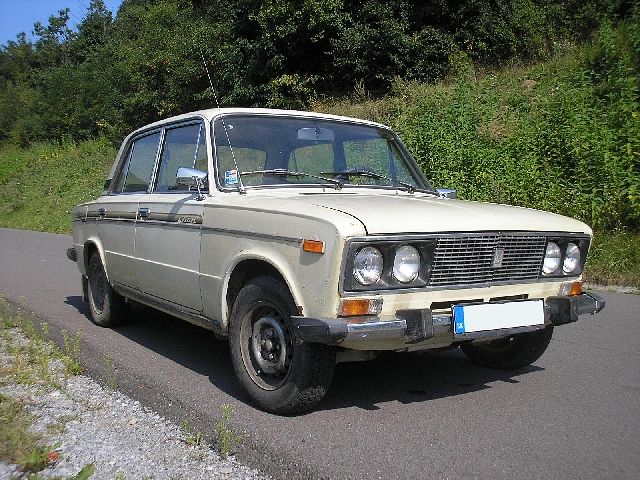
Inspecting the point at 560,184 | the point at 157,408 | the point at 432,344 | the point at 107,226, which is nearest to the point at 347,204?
the point at 432,344

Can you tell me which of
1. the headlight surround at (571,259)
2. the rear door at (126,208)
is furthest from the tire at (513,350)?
the rear door at (126,208)

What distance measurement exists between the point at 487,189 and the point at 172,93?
18.6 metres

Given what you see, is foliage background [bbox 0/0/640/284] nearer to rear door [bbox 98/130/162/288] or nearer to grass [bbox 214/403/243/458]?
rear door [bbox 98/130/162/288]

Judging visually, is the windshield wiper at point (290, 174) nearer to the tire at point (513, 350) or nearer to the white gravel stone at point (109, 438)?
the tire at point (513, 350)

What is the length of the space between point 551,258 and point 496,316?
725 mm

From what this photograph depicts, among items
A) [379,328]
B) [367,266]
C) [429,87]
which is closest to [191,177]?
[367,266]

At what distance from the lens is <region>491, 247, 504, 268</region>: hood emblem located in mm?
3764

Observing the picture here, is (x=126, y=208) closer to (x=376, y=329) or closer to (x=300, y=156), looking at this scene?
(x=300, y=156)

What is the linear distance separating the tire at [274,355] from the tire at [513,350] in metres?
1.39

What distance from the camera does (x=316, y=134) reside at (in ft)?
16.1

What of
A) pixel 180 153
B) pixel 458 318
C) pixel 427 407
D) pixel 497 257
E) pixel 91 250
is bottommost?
pixel 427 407

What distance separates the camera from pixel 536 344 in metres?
4.59

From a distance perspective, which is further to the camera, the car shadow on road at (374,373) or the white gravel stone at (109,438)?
the car shadow on road at (374,373)

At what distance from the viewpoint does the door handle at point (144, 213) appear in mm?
5148
